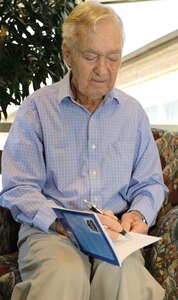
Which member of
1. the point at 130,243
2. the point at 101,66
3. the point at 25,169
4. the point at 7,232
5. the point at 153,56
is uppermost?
the point at 101,66

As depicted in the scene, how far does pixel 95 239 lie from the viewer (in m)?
1.44

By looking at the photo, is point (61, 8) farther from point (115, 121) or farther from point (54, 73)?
point (115, 121)

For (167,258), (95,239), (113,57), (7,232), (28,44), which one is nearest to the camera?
(95,239)

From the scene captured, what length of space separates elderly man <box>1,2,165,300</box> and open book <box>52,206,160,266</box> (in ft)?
0.17

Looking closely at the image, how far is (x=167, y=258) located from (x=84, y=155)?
18.1 inches

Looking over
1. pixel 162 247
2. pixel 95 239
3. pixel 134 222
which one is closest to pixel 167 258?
pixel 162 247

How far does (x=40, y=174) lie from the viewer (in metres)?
1.79

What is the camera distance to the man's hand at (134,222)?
5.59 feet

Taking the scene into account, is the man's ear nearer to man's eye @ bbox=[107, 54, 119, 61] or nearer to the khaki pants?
man's eye @ bbox=[107, 54, 119, 61]

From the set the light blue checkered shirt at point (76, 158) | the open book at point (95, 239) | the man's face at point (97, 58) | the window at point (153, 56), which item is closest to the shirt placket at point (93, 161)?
the light blue checkered shirt at point (76, 158)

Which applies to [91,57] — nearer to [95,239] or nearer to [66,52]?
[66,52]

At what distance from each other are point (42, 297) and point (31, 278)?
0.09m

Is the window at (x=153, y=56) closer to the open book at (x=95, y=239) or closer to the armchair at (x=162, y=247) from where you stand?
the armchair at (x=162, y=247)

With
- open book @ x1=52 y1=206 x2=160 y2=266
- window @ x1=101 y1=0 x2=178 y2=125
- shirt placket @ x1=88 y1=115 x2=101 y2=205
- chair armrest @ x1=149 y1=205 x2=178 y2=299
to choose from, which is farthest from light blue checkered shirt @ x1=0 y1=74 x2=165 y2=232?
window @ x1=101 y1=0 x2=178 y2=125
